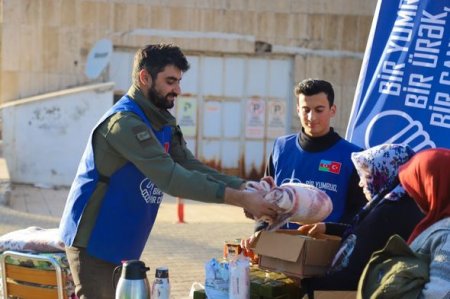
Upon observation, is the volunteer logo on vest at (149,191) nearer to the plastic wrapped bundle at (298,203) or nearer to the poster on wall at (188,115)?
the plastic wrapped bundle at (298,203)

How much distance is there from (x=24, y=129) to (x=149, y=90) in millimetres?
10249

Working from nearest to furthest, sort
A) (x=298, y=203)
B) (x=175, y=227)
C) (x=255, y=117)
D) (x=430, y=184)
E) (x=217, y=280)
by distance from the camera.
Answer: (x=430, y=184) → (x=217, y=280) → (x=298, y=203) → (x=175, y=227) → (x=255, y=117)

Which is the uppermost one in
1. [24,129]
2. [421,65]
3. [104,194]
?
[421,65]

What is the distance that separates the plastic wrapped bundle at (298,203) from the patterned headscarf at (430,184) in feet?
1.82

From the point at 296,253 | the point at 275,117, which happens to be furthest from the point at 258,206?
the point at 275,117

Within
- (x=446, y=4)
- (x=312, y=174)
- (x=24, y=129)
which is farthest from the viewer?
(x=24, y=129)

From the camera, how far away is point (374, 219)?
311cm

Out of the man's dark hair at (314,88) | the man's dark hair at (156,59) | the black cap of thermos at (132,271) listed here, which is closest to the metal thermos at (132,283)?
the black cap of thermos at (132,271)

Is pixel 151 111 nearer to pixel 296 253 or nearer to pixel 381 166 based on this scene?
pixel 296 253

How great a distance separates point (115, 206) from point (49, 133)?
1024 centimetres

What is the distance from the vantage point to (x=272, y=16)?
1472 centimetres

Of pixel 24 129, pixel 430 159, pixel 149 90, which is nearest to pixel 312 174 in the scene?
pixel 149 90

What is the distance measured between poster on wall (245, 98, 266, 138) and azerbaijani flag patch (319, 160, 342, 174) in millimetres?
10629

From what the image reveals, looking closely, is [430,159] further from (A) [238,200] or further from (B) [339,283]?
(A) [238,200]
